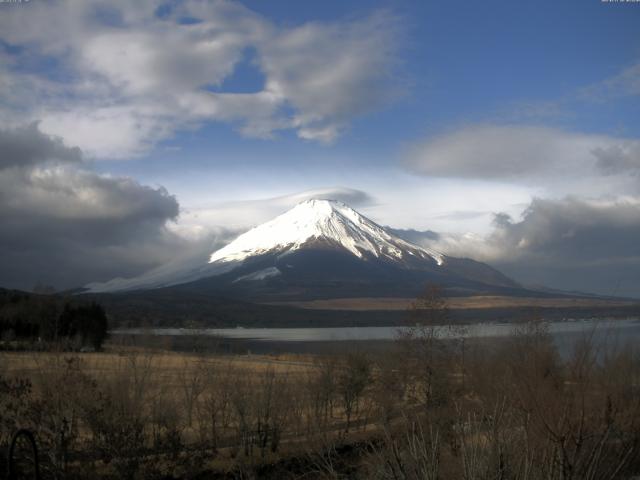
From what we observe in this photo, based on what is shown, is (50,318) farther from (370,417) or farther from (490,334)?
(370,417)

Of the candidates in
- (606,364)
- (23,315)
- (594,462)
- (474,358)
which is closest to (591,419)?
(606,364)

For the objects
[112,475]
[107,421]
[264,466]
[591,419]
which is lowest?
[264,466]

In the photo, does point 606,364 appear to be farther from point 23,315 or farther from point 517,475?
point 23,315

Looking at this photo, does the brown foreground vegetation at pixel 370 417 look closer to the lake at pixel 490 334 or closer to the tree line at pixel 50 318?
the lake at pixel 490 334

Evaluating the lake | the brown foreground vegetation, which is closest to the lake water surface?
the lake

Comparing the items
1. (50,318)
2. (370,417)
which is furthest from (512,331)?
(50,318)

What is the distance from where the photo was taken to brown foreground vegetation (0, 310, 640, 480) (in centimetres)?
871

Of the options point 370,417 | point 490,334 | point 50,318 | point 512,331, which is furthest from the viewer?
point 50,318

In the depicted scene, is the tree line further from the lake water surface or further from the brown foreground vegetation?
the brown foreground vegetation

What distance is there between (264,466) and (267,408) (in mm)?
2181

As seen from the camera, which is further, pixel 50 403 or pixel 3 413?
pixel 50 403

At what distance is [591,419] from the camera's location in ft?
38.1

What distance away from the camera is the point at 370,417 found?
32.6m

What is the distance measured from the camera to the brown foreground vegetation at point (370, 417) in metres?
8.71
